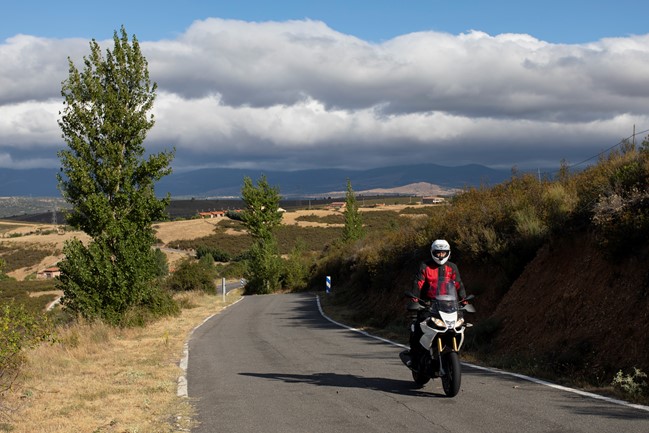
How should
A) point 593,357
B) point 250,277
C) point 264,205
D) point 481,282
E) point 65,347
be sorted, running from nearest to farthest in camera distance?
point 593,357 < point 65,347 < point 481,282 < point 250,277 < point 264,205

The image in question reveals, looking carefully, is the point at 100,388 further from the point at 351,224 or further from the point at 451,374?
the point at 351,224

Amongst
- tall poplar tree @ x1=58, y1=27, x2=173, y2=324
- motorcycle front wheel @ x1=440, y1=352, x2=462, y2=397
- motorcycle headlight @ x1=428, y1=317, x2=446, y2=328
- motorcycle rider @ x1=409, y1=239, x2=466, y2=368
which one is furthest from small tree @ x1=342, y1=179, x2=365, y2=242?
motorcycle headlight @ x1=428, y1=317, x2=446, y2=328

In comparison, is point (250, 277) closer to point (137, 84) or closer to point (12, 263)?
point (137, 84)

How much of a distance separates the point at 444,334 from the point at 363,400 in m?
1.42

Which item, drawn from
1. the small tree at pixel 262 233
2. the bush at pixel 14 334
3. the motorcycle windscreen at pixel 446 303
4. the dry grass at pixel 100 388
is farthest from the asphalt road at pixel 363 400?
the small tree at pixel 262 233

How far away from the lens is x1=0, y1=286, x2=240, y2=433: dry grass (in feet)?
24.0

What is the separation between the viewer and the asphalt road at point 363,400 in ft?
22.1

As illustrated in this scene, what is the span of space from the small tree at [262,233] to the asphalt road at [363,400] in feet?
137

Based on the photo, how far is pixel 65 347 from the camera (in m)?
14.2

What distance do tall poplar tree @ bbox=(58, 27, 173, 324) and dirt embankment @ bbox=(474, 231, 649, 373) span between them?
41.0 feet

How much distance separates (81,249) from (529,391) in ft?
54.4

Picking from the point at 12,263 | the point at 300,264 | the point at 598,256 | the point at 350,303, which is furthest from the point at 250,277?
the point at 12,263

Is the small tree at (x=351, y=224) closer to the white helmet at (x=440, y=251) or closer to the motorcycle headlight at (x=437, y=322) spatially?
the white helmet at (x=440, y=251)

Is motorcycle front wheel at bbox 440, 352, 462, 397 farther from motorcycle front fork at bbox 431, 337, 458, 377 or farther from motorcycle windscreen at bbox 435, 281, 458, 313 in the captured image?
motorcycle windscreen at bbox 435, 281, 458, 313
